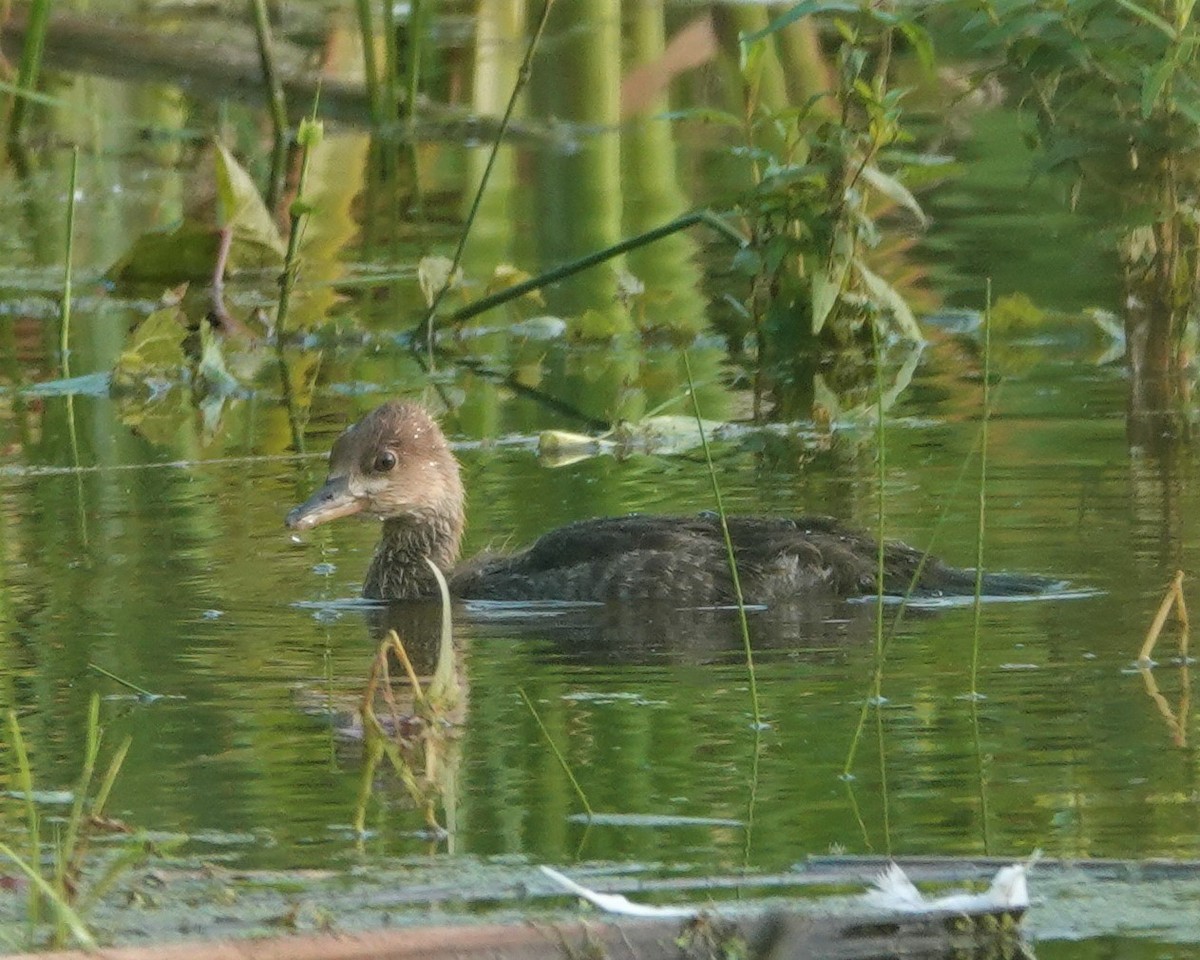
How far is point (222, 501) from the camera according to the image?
8.71 metres

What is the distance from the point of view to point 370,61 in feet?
49.2

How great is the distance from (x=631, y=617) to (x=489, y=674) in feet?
3.06

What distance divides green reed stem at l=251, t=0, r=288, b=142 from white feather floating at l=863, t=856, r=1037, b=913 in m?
9.16

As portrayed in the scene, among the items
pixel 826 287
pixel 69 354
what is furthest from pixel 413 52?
pixel 826 287

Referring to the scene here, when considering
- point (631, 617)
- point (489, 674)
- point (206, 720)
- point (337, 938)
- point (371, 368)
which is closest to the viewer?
point (337, 938)

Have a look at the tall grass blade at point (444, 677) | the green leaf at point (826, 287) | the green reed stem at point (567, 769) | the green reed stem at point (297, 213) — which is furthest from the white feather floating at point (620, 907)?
the green leaf at point (826, 287)

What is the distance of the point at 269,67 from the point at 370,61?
168 centimetres

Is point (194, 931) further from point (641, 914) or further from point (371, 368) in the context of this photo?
point (371, 368)

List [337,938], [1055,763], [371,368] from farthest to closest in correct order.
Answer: [371,368] → [1055,763] → [337,938]

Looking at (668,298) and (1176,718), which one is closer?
(1176,718)

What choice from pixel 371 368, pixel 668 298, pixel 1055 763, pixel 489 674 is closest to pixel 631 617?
pixel 489 674

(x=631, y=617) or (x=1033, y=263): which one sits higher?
(x=1033, y=263)

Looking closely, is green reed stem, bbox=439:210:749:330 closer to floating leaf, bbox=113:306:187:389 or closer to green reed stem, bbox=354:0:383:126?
floating leaf, bbox=113:306:187:389

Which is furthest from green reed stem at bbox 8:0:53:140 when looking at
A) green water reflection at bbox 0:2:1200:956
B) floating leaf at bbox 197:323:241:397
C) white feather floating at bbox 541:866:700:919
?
white feather floating at bbox 541:866:700:919
